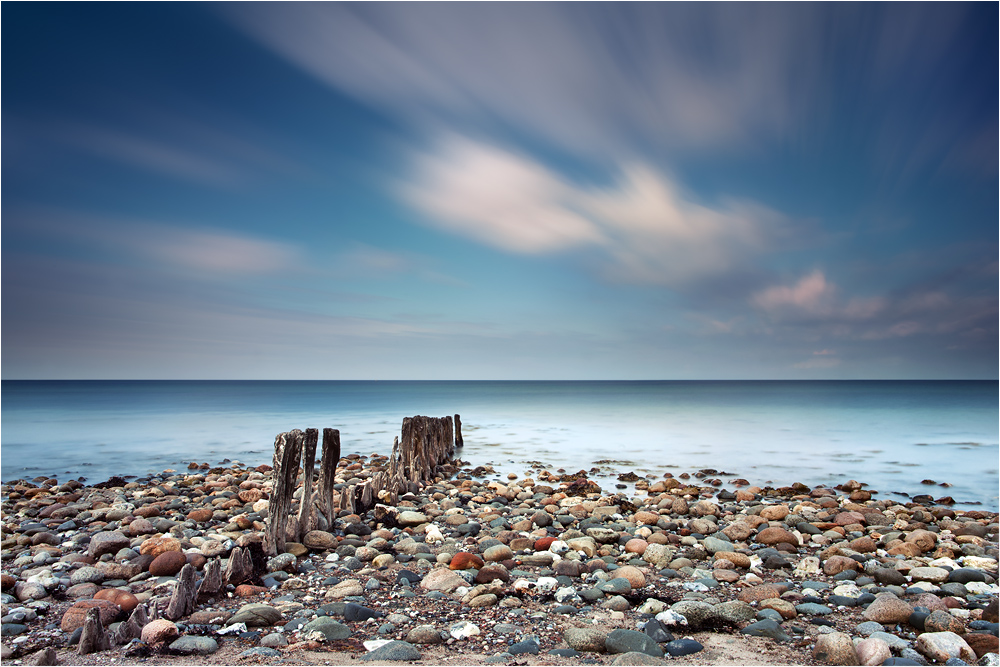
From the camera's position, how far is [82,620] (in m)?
4.27

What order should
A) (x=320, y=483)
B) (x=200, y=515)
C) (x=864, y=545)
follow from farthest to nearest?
(x=200, y=515), (x=320, y=483), (x=864, y=545)

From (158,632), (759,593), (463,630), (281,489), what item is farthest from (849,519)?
(158,632)

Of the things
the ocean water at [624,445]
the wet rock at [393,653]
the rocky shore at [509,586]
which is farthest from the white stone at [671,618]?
the ocean water at [624,445]

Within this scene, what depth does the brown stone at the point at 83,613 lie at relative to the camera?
13.9ft

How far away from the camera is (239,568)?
17.4 ft

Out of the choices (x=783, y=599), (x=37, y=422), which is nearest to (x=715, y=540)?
(x=783, y=599)

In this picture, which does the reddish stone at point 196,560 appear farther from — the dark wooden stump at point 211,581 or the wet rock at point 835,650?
the wet rock at point 835,650

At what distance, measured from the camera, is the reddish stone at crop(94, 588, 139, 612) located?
15.2ft

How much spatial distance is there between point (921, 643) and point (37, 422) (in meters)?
39.3

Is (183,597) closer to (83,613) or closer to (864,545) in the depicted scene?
(83,613)

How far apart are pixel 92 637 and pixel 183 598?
706mm

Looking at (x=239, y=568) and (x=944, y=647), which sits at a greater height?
(x=239, y=568)

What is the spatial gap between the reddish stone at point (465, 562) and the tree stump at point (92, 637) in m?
2.92

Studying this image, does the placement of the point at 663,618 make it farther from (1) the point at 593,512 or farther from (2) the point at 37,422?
(2) the point at 37,422
